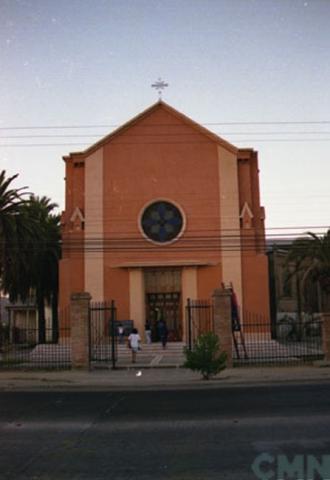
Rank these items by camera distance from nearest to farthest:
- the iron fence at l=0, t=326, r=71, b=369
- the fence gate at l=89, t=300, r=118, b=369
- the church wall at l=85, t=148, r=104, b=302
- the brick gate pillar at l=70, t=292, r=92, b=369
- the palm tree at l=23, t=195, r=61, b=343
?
the brick gate pillar at l=70, t=292, r=92, b=369 → the iron fence at l=0, t=326, r=71, b=369 → the fence gate at l=89, t=300, r=118, b=369 → the church wall at l=85, t=148, r=104, b=302 → the palm tree at l=23, t=195, r=61, b=343

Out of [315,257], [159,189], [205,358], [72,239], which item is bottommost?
[205,358]

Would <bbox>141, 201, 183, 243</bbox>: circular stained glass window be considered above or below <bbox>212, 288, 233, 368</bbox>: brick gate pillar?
above

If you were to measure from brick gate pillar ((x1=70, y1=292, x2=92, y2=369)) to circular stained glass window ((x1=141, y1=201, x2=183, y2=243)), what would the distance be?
13.3m

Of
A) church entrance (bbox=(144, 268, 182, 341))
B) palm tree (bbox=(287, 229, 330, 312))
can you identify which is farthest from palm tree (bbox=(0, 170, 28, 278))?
palm tree (bbox=(287, 229, 330, 312))

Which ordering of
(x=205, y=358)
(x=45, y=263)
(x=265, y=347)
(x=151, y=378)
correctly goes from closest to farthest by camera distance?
(x=205, y=358)
(x=151, y=378)
(x=265, y=347)
(x=45, y=263)

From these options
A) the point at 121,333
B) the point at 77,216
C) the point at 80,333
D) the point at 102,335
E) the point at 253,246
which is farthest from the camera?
the point at 77,216

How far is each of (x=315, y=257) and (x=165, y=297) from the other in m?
9.49

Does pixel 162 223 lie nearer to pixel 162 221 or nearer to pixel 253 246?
pixel 162 221

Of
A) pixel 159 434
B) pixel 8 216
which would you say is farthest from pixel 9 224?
pixel 159 434

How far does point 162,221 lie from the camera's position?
36719mm

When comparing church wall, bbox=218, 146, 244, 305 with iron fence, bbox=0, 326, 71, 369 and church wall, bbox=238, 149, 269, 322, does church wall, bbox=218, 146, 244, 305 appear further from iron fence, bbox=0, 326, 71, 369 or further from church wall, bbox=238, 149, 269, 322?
iron fence, bbox=0, 326, 71, 369

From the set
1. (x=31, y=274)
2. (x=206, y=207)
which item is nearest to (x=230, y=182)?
(x=206, y=207)

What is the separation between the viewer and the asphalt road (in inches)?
295

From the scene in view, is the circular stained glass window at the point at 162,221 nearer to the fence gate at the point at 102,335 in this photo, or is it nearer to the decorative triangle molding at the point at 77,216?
the decorative triangle molding at the point at 77,216
